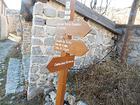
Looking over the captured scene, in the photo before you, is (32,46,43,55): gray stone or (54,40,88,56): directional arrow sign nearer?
(54,40,88,56): directional arrow sign

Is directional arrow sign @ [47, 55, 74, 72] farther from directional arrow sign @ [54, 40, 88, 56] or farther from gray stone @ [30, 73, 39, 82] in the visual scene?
gray stone @ [30, 73, 39, 82]

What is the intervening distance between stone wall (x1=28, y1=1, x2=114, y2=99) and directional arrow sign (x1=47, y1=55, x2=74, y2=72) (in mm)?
1899

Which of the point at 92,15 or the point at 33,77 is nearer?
the point at 33,77

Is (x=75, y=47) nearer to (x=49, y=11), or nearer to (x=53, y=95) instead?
(x=53, y=95)

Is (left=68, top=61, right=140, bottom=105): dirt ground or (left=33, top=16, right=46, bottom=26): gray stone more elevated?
(left=33, top=16, right=46, bottom=26): gray stone

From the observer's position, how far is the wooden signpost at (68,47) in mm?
3225

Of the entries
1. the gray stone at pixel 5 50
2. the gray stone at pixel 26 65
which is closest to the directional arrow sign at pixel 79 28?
the gray stone at pixel 26 65

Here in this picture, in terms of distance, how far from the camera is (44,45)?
5.42m

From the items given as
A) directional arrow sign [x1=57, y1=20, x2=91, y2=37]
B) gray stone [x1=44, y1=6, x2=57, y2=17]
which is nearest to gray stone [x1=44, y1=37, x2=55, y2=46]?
gray stone [x1=44, y1=6, x2=57, y2=17]

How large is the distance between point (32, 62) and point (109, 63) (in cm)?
180

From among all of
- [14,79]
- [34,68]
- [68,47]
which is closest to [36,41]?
[34,68]

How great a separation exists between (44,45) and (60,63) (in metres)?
2.22

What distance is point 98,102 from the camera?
4062mm

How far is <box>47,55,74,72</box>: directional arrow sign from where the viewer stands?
10.4ft
